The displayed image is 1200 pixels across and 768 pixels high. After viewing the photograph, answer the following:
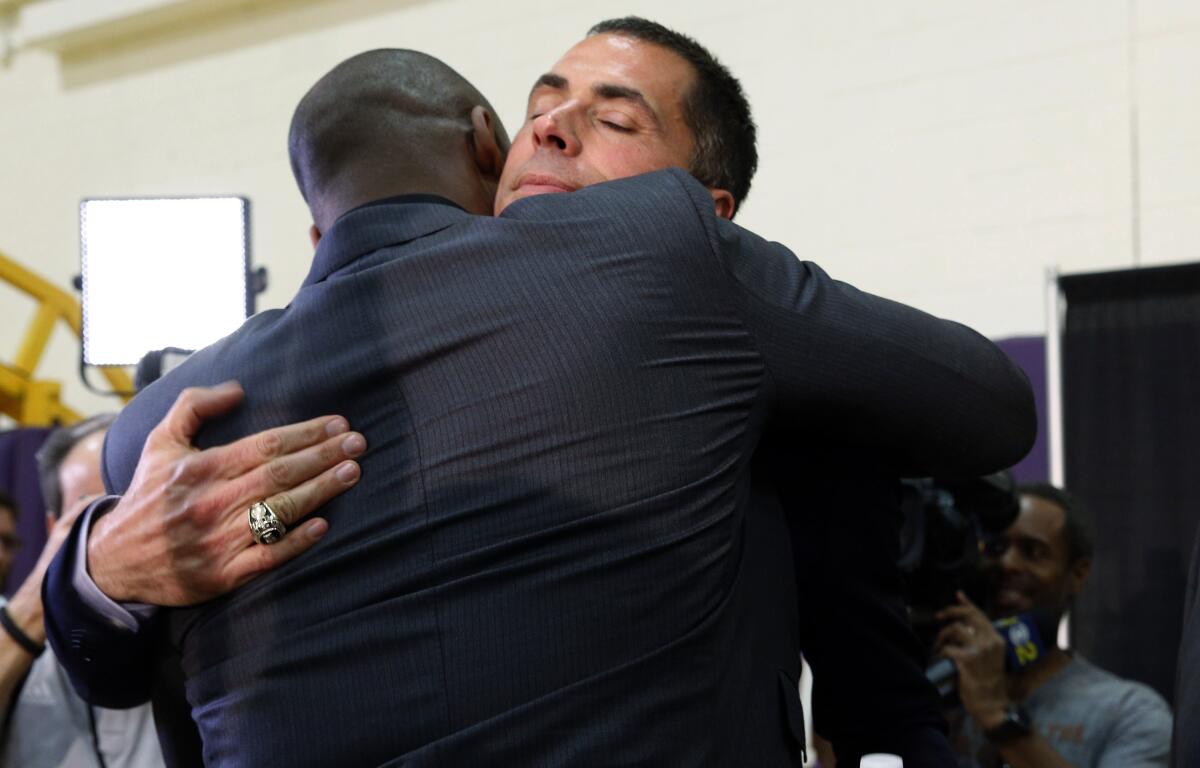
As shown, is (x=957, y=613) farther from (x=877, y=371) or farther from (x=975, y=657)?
(x=877, y=371)

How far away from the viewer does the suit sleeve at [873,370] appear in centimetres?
117

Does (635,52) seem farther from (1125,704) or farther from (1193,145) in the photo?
(1193,145)

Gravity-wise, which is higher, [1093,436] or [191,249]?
[191,249]

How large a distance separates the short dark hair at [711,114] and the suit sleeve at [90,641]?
0.76 meters

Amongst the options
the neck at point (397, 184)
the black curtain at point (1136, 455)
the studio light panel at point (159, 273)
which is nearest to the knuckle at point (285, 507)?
the neck at point (397, 184)

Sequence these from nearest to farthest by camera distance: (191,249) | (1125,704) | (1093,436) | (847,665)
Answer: (847,665), (191,249), (1125,704), (1093,436)

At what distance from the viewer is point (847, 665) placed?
1.42m

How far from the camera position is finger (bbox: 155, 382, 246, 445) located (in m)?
1.20

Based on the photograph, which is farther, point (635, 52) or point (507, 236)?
point (635, 52)

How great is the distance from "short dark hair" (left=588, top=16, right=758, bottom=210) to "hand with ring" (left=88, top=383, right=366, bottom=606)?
0.58 m

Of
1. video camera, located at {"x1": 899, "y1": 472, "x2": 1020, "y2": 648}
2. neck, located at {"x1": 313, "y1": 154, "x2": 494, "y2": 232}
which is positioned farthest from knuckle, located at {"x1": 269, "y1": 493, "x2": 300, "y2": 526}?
video camera, located at {"x1": 899, "y1": 472, "x2": 1020, "y2": 648}

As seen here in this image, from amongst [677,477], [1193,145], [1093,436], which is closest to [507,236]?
[677,477]

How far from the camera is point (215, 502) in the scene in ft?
3.94

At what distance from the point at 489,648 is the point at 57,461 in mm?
2175
